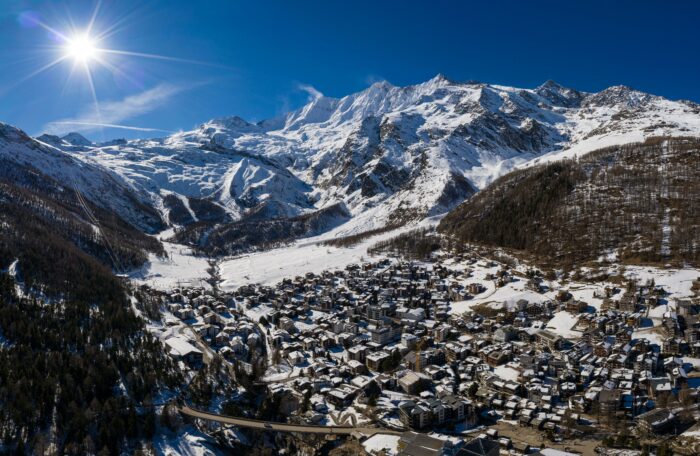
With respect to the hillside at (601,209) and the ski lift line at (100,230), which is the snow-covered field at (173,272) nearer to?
the ski lift line at (100,230)

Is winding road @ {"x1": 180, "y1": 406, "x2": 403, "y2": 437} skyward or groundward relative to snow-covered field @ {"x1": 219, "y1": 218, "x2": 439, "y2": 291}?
groundward

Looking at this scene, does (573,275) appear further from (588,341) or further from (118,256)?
(118,256)

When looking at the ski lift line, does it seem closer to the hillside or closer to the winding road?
the hillside

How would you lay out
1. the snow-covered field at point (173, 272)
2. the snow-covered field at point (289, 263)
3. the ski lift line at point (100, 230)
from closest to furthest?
the snow-covered field at point (173, 272)
the snow-covered field at point (289, 263)
the ski lift line at point (100, 230)

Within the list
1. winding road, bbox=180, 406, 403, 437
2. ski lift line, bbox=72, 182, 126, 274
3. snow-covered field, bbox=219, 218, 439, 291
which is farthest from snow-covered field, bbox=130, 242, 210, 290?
winding road, bbox=180, 406, 403, 437

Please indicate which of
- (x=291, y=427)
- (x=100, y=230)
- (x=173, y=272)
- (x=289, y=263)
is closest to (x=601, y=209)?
→ (x=289, y=263)

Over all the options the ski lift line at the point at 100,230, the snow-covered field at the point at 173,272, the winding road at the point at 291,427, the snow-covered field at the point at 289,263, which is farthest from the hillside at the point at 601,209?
the ski lift line at the point at 100,230

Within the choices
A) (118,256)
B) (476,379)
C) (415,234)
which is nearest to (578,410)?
(476,379)
